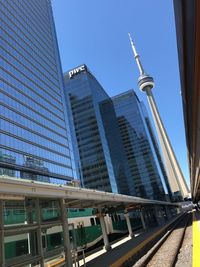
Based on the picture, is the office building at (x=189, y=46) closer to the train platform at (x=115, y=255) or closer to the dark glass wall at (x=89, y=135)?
the train platform at (x=115, y=255)

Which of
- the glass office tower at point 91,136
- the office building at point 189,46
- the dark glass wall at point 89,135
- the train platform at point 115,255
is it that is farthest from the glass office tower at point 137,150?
the office building at point 189,46

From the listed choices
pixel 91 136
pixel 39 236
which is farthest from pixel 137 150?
pixel 39 236

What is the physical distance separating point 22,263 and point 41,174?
6801 cm

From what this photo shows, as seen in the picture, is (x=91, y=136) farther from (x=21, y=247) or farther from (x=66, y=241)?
(x=21, y=247)

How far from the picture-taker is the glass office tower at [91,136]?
385ft

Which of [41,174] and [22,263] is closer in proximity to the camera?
[22,263]

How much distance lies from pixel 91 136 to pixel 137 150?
3816cm

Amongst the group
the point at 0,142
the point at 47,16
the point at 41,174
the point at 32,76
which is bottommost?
the point at 41,174

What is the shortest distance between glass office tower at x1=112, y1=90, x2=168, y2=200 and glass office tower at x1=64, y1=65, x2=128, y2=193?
34.9 ft

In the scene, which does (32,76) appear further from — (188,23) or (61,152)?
(188,23)

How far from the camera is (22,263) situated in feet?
28.9

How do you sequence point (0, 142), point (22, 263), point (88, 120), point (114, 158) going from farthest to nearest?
point (114, 158), point (88, 120), point (0, 142), point (22, 263)

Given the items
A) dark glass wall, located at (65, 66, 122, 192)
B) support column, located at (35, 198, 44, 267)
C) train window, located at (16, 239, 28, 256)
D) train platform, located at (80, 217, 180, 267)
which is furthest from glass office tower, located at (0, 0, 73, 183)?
train window, located at (16, 239, 28, 256)

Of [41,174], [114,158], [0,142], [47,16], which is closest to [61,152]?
[41,174]
